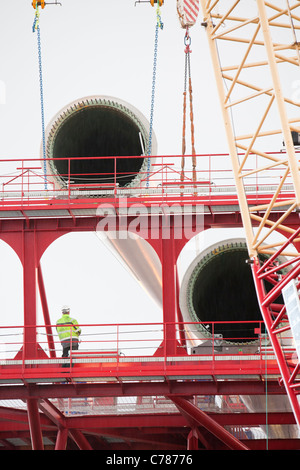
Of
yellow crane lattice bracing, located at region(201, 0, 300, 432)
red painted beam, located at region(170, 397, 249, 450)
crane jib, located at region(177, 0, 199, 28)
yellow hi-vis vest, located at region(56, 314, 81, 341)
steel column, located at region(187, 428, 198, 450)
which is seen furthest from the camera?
crane jib, located at region(177, 0, 199, 28)

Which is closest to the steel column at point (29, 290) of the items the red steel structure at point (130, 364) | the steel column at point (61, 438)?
the red steel structure at point (130, 364)

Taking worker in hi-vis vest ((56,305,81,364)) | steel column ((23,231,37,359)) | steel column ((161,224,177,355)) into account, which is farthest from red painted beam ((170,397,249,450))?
steel column ((23,231,37,359))

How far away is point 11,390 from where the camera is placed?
94.7ft

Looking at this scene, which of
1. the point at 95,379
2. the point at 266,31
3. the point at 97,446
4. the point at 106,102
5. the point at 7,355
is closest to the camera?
the point at 266,31

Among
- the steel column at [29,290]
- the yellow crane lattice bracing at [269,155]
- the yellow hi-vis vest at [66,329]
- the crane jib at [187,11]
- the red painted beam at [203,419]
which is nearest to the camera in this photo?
the yellow crane lattice bracing at [269,155]

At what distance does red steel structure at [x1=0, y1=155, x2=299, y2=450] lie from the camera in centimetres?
2795

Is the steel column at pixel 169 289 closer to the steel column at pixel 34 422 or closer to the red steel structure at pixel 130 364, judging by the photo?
the red steel structure at pixel 130 364

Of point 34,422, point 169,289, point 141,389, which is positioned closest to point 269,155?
point 169,289

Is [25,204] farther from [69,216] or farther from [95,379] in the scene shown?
[95,379]

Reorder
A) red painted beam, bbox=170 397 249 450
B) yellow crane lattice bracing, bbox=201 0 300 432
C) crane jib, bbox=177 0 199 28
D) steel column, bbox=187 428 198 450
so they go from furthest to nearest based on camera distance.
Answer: crane jib, bbox=177 0 199 28 → steel column, bbox=187 428 198 450 → red painted beam, bbox=170 397 249 450 → yellow crane lattice bracing, bbox=201 0 300 432

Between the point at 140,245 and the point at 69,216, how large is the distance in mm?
7283

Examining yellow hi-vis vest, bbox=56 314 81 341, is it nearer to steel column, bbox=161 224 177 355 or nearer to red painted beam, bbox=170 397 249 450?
steel column, bbox=161 224 177 355

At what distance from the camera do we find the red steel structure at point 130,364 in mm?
27953
